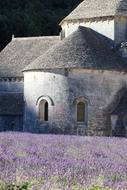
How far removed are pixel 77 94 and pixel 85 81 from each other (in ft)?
2.60

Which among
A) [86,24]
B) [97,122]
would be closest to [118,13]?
[86,24]

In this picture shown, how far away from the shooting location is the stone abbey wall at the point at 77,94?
2991 centimetres

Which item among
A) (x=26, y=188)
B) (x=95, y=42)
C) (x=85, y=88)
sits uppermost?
(x=95, y=42)

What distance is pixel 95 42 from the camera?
32.3 m

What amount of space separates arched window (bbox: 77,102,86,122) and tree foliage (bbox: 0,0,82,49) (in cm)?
2112

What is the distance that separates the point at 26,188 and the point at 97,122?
2415cm

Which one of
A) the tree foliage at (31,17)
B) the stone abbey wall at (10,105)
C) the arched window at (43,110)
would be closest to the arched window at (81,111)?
the arched window at (43,110)

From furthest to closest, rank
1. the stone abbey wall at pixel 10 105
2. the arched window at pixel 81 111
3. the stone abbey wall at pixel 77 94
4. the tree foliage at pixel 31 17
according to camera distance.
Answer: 1. the tree foliage at pixel 31 17
2. the stone abbey wall at pixel 10 105
3. the arched window at pixel 81 111
4. the stone abbey wall at pixel 77 94

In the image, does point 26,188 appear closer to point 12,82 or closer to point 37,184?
point 37,184

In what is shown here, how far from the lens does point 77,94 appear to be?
3006 cm

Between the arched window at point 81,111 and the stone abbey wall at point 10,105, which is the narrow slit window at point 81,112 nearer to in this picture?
the arched window at point 81,111

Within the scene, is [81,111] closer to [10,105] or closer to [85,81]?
[85,81]

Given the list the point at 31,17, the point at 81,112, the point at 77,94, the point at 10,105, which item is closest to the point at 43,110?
the point at 81,112

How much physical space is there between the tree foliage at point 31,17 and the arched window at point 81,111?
21.1 meters
